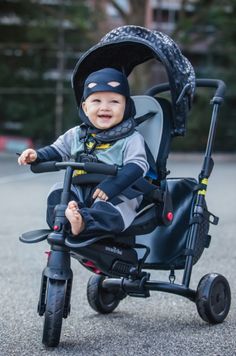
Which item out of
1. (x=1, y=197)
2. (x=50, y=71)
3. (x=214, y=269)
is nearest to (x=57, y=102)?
(x=50, y=71)

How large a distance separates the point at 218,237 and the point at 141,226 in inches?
158

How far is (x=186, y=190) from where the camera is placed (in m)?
4.52

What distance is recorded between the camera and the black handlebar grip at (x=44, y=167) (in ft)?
12.6

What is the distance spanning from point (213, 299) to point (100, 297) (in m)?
0.71

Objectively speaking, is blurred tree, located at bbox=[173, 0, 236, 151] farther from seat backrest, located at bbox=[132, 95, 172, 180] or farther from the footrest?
the footrest

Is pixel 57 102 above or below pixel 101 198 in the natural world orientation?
below

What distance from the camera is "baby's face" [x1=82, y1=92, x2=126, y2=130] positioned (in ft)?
13.1

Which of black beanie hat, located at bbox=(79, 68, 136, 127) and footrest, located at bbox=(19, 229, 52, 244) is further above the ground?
black beanie hat, located at bbox=(79, 68, 136, 127)

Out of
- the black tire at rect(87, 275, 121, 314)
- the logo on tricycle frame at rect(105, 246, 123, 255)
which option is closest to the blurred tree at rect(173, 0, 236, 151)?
the black tire at rect(87, 275, 121, 314)

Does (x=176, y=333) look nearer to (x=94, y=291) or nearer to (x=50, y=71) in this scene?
(x=94, y=291)

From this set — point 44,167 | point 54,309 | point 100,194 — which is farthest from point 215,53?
point 54,309

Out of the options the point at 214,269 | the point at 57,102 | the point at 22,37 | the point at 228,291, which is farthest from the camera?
the point at 22,37

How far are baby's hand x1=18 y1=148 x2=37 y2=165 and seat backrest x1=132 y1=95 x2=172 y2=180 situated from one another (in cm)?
67

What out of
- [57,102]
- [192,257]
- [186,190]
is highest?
[186,190]
